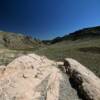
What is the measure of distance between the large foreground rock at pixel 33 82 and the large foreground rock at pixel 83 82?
475 millimetres

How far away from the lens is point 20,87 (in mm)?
15633

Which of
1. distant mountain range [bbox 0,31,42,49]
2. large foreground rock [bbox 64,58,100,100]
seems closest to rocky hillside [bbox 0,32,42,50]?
distant mountain range [bbox 0,31,42,49]

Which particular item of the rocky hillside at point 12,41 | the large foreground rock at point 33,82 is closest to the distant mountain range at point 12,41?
the rocky hillside at point 12,41

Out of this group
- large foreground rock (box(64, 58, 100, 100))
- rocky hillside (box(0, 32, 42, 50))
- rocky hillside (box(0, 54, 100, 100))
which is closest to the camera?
rocky hillside (box(0, 54, 100, 100))

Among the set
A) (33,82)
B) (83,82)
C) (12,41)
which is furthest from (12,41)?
(83,82)

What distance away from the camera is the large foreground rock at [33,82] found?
14.9 meters

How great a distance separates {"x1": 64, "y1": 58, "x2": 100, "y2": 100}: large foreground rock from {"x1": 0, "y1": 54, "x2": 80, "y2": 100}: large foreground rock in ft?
1.56

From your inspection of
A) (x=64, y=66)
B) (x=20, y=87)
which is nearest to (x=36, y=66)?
(x=64, y=66)

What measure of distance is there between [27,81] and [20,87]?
101 centimetres

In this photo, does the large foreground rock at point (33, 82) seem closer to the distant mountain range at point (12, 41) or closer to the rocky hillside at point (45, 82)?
the rocky hillside at point (45, 82)

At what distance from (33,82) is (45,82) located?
2.82 ft

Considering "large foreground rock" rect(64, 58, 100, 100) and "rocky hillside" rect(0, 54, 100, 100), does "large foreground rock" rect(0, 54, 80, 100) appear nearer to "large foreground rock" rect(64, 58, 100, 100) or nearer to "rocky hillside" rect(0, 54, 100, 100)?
"rocky hillside" rect(0, 54, 100, 100)

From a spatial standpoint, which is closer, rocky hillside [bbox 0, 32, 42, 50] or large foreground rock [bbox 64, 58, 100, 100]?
large foreground rock [bbox 64, 58, 100, 100]

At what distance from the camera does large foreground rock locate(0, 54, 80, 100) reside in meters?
14.9
